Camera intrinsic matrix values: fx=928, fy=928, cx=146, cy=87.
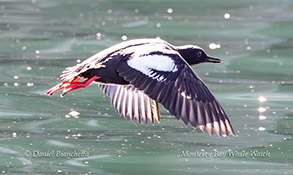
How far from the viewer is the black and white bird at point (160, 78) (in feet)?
29.0

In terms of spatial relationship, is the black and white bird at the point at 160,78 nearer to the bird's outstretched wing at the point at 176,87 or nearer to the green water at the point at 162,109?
the bird's outstretched wing at the point at 176,87

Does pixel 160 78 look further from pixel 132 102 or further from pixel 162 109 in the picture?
pixel 162 109

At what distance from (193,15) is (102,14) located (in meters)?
1.92

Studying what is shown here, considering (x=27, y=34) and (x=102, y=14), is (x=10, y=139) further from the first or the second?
(x=102, y=14)

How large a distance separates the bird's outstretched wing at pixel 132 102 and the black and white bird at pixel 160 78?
0.39 m

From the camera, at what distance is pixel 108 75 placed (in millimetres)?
9688

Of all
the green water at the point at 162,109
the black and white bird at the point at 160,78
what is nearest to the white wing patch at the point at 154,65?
the black and white bird at the point at 160,78

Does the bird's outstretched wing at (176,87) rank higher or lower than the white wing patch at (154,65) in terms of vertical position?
lower

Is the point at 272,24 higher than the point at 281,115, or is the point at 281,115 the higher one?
the point at 272,24

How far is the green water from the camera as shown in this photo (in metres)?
10.3

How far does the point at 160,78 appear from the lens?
912cm

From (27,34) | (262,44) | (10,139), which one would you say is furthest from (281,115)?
(27,34)

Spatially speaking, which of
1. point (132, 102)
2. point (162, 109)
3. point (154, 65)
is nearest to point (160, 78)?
point (154, 65)

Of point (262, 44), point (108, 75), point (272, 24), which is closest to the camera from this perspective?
point (108, 75)
